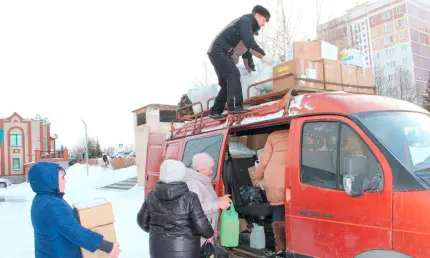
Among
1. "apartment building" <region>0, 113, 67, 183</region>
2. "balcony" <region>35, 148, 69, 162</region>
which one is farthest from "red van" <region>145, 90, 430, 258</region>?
"apartment building" <region>0, 113, 67, 183</region>

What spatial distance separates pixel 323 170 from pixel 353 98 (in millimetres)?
817

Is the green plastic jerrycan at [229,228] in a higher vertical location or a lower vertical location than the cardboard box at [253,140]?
lower

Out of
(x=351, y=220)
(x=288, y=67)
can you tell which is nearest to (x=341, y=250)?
(x=351, y=220)

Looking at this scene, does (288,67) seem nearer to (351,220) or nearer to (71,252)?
(351,220)

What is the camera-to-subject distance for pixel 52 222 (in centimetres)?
272

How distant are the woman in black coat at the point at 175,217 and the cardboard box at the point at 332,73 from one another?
2.46 meters

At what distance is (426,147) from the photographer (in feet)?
10.3

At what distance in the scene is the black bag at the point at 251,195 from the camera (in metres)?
4.93

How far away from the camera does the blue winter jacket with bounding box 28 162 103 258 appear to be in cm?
271

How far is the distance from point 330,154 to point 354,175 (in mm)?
513

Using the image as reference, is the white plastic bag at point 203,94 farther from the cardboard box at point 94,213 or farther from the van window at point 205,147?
the cardboard box at point 94,213

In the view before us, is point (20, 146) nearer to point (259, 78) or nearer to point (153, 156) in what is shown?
point (153, 156)

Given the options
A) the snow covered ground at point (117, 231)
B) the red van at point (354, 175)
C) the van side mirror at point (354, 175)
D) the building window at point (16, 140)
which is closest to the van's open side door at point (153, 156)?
the snow covered ground at point (117, 231)

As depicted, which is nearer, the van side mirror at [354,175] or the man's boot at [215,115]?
the van side mirror at [354,175]
